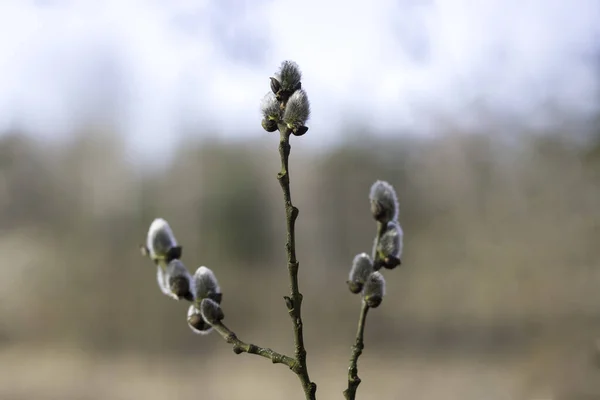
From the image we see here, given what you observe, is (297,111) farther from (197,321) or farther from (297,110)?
(197,321)

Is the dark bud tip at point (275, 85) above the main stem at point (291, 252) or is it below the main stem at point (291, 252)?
above

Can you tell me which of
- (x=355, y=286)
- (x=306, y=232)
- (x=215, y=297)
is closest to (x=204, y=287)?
(x=215, y=297)

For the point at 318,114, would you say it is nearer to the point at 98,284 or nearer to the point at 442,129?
the point at 442,129

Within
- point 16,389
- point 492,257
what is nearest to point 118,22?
point 16,389

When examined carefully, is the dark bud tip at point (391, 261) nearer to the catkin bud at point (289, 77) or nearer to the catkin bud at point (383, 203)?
the catkin bud at point (383, 203)

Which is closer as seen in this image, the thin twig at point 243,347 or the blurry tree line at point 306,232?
the thin twig at point 243,347

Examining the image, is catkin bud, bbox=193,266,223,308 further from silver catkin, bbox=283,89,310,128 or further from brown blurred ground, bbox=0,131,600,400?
brown blurred ground, bbox=0,131,600,400

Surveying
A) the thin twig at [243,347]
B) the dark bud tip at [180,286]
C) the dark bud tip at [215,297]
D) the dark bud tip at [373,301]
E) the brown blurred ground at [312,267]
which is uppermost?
the brown blurred ground at [312,267]

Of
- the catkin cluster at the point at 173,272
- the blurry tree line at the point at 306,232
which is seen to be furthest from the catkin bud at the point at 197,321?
the blurry tree line at the point at 306,232
